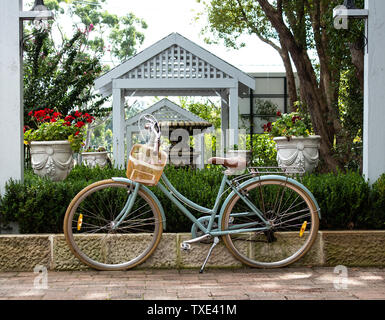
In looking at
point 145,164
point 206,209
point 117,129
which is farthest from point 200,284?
point 117,129

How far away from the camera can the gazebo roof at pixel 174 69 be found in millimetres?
10469

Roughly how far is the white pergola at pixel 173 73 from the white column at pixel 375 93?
5208 millimetres

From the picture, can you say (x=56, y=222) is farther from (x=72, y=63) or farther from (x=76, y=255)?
(x=72, y=63)

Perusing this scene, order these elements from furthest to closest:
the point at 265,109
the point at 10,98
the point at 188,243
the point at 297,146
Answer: the point at 265,109
the point at 297,146
the point at 10,98
the point at 188,243

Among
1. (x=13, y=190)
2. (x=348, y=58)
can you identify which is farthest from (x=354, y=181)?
(x=348, y=58)

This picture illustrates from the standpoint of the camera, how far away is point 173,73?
34.6ft

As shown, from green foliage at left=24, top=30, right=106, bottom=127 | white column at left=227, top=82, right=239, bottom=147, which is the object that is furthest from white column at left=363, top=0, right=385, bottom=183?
green foliage at left=24, top=30, right=106, bottom=127

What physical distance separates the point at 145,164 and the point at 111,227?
0.63 m

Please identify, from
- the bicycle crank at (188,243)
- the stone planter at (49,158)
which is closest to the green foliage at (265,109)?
the stone planter at (49,158)

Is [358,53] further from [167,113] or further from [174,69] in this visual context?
[167,113]

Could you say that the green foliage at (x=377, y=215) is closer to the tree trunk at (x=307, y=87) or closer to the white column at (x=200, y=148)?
the tree trunk at (x=307, y=87)

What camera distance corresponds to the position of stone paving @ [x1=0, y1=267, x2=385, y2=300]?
367 cm

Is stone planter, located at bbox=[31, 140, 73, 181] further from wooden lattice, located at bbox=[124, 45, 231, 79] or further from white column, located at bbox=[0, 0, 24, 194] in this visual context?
wooden lattice, located at bbox=[124, 45, 231, 79]

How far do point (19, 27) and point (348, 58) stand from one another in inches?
286
